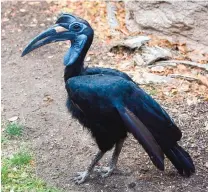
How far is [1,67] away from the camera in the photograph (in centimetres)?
729

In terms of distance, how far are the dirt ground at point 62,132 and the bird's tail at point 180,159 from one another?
13 cm

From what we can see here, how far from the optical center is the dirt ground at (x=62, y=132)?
4.93m

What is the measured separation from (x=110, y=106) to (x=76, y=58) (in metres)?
0.55

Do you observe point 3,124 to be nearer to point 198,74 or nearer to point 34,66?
point 34,66

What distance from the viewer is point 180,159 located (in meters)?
4.80

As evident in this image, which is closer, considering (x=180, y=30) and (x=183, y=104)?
(x=183, y=104)

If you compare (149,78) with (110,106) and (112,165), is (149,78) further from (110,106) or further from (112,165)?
(110,106)

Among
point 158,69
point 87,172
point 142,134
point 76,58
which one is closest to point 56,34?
point 76,58

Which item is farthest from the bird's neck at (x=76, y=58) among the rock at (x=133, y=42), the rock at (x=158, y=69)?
the rock at (x=133, y=42)

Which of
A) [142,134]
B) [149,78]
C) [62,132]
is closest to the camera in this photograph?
[142,134]

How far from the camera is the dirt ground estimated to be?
4.93 meters

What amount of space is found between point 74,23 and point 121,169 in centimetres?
147

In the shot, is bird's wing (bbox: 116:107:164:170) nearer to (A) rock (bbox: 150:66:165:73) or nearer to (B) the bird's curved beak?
(B) the bird's curved beak

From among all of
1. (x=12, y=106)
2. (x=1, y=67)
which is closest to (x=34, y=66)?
(x=1, y=67)
